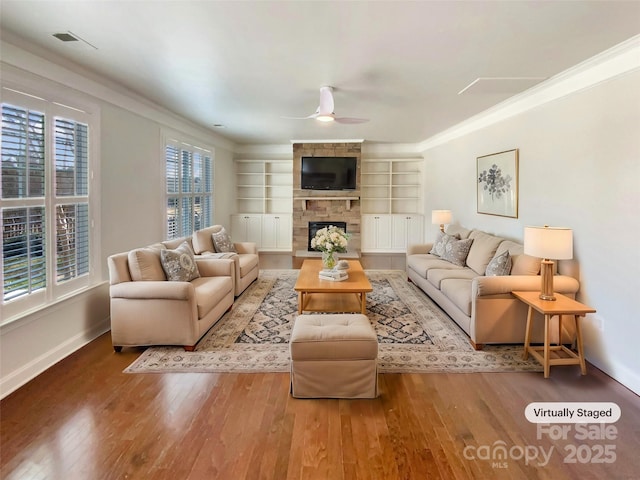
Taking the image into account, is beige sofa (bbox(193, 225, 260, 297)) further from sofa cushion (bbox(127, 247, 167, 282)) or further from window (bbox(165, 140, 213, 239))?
sofa cushion (bbox(127, 247, 167, 282))

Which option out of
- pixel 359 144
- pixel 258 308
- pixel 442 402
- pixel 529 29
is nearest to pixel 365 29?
pixel 529 29

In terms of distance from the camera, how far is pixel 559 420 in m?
2.39

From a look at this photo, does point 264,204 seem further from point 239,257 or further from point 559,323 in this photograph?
point 559,323

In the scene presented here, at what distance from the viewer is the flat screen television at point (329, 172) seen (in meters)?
8.25

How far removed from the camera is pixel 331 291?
3.91 metres

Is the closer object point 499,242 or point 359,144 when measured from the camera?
point 499,242

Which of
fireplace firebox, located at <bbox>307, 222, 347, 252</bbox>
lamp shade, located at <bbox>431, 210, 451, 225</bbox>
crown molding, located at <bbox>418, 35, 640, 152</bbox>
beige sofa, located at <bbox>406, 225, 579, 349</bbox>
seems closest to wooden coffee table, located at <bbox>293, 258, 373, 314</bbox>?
beige sofa, located at <bbox>406, 225, 579, 349</bbox>

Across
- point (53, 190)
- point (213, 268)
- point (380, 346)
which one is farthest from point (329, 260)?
point (53, 190)

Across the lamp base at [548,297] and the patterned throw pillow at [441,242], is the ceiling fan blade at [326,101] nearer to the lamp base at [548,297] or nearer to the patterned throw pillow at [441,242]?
the lamp base at [548,297]

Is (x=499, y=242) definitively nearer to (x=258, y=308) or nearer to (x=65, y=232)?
(x=258, y=308)

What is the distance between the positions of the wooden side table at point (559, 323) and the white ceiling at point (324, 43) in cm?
207

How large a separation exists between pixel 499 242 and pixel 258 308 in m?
3.17

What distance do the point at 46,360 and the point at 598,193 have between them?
16.3 feet

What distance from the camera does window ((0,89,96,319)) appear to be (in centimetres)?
271
